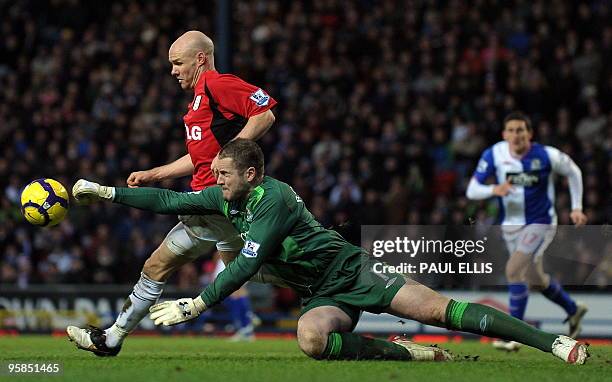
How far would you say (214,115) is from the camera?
8102mm

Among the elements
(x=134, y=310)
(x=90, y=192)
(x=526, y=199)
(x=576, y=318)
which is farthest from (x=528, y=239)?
(x=90, y=192)

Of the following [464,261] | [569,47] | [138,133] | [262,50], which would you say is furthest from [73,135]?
[464,261]

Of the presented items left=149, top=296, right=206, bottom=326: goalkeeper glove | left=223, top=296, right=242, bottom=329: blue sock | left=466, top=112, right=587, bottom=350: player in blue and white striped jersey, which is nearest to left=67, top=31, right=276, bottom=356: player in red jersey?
left=149, top=296, right=206, bottom=326: goalkeeper glove

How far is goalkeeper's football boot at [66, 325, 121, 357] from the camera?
8.03 m

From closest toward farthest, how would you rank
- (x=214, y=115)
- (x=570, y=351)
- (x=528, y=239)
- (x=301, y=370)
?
1. (x=301, y=370)
2. (x=570, y=351)
3. (x=214, y=115)
4. (x=528, y=239)

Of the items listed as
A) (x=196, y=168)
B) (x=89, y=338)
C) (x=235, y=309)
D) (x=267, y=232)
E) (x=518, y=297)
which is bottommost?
(x=235, y=309)

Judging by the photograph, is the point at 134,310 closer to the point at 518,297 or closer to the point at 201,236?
the point at 201,236

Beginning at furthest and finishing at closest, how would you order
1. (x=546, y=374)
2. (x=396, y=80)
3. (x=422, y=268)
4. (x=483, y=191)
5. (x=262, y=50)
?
1. (x=262, y=50)
2. (x=396, y=80)
3. (x=483, y=191)
4. (x=422, y=268)
5. (x=546, y=374)

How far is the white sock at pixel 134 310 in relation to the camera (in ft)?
26.5

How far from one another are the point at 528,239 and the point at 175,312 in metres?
4.70

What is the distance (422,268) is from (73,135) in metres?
11.4

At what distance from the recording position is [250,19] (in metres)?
20.1

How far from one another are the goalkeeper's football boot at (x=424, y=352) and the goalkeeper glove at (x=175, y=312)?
160 cm

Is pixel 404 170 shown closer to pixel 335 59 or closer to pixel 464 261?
pixel 335 59
